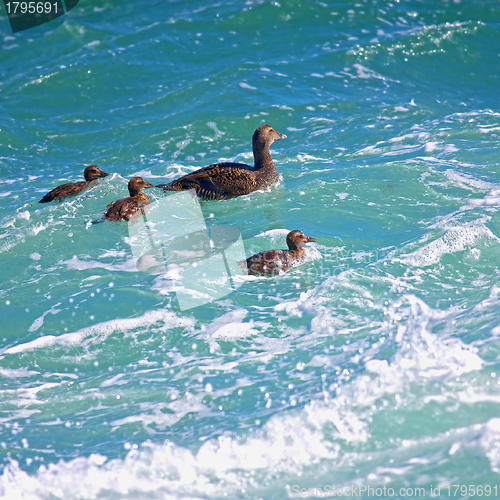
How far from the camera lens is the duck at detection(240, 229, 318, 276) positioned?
6.67 metres

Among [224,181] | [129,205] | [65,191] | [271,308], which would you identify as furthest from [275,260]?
[65,191]

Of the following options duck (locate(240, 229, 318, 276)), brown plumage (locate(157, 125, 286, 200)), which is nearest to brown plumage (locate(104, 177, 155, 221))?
brown plumage (locate(157, 125, 286, 200))

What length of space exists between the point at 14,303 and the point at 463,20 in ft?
50.7

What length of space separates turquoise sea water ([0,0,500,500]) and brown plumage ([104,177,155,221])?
173 mm

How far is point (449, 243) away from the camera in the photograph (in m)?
6.79

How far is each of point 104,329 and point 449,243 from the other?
14.0 ft

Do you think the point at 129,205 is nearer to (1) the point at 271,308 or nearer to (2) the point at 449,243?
(1) the point at 271,308

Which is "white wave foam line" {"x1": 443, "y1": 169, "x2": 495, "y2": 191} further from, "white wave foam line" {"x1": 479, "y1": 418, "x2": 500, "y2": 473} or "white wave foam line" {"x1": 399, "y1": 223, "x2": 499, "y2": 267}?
"white wave foam line" {"x1": 479, "y1": 418, "x2": 500, "y2": 473}

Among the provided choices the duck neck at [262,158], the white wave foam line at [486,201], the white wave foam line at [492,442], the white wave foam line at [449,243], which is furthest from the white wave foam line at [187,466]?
the duck neck at [262,158]

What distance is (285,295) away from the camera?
623 cm

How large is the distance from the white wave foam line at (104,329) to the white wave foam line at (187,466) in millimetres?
1662

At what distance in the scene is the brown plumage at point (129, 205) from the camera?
27.3 ft

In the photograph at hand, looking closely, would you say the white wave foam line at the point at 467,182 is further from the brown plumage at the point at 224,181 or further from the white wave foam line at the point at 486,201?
the brown plumage at the point at 224,181

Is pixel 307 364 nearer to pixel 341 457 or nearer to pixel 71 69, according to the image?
pixel 341 457
